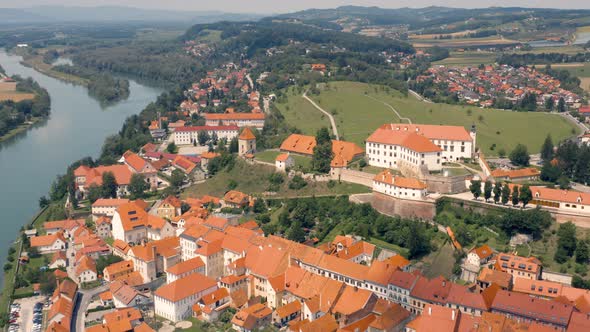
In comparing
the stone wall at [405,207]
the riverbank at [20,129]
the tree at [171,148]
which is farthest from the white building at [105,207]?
the riverbank at [20,129]

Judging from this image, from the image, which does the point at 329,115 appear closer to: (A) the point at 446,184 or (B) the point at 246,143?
(B) the point at 246,143

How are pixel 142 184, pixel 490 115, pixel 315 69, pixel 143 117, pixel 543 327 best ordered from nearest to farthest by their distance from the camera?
pixel 543 327 < pixel 142 184 < pixel 490 115 < pixel 143 117 < pixel 315 69

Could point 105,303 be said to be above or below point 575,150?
below

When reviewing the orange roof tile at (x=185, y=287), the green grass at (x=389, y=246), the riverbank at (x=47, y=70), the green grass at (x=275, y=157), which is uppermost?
the green grass at (x=275, y=157)

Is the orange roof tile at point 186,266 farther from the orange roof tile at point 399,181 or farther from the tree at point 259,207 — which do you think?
the orange roof tile at point 399,181

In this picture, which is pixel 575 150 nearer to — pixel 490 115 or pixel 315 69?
pixel 490 115

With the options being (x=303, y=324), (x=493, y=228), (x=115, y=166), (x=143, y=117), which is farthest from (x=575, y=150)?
(x=143, y=117)
